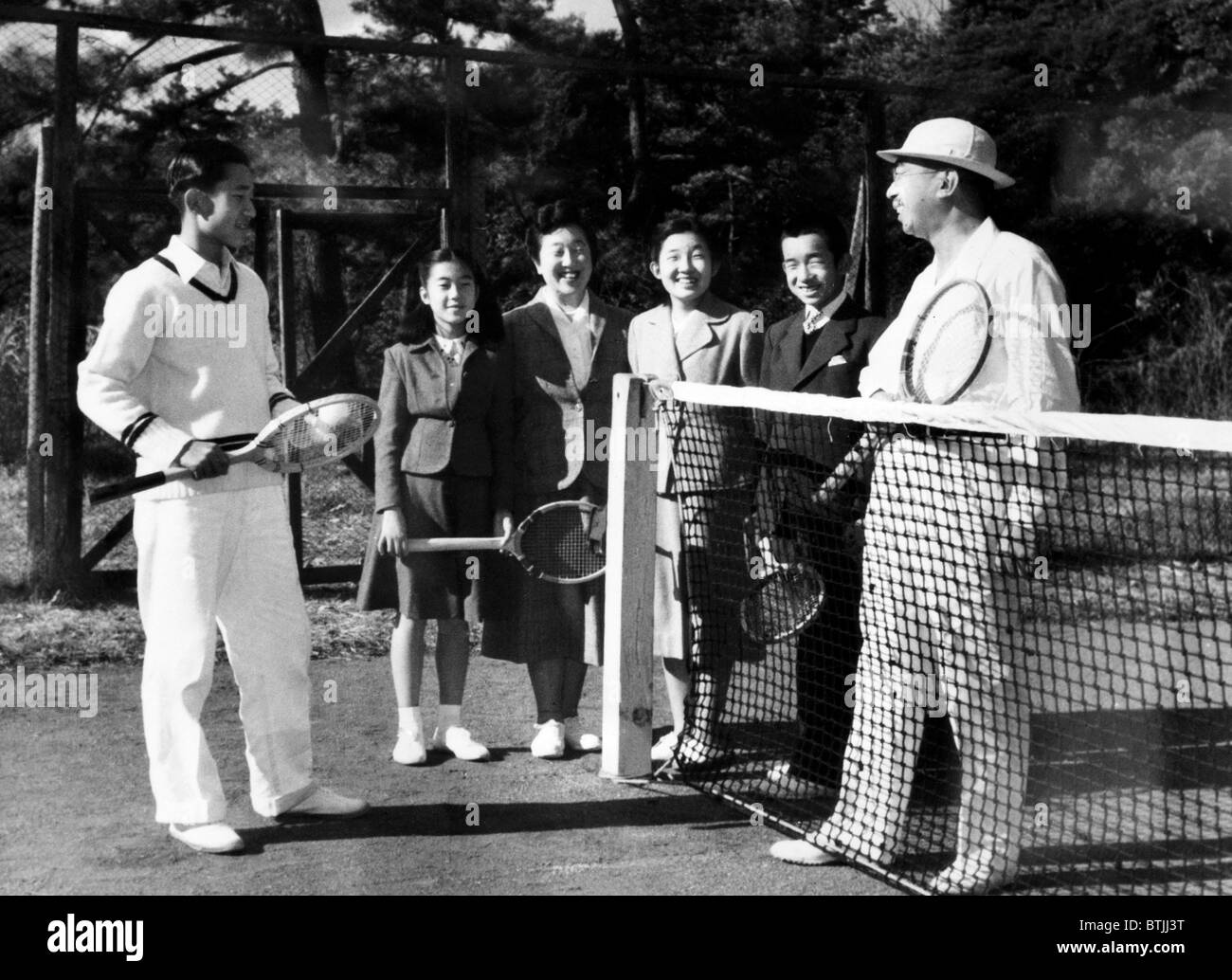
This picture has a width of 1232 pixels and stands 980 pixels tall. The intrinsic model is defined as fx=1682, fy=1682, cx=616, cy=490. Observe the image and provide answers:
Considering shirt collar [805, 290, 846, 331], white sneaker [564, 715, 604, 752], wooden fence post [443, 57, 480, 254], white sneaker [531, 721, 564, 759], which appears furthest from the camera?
wooden fence post [443, 57, 480, 254]

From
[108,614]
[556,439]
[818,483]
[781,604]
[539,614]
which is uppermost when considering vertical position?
[556,439]

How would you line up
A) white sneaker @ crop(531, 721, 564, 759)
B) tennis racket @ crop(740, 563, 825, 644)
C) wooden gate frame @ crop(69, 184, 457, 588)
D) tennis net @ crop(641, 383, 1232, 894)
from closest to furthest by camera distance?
tennis net @ crop(641, 383, 1232, 894) < tennis racket @ crop(740, 563, 825, 644) < white sneaker @ crop(531, 721, 564, 759) < wooden gate frame @ crop(69, 184, 457, 588)

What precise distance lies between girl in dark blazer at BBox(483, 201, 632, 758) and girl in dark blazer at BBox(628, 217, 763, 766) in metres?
0.19

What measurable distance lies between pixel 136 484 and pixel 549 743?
1.89 metres

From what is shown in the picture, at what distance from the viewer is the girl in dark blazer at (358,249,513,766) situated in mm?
5793

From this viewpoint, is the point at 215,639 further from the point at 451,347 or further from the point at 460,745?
the point at 451,347

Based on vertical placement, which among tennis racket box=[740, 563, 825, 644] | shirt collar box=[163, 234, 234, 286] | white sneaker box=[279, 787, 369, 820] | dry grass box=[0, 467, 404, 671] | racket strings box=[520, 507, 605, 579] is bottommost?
white sneaker box=[279, 787, 369, 820]

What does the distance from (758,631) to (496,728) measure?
1579 millimetres

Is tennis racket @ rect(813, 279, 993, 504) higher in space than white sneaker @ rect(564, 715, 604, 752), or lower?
higher

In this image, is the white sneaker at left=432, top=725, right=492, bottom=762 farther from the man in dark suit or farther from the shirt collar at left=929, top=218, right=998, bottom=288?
the shirt collar at left=929, top=218, right=998, bottom=288

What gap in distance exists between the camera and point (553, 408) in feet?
19.4

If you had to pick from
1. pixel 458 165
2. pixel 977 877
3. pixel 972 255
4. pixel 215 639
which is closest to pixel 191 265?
pixel 215 639

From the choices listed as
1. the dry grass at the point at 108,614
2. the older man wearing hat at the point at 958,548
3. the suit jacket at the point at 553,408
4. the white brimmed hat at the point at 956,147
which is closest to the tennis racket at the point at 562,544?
the suit jacket at the point at 553,408

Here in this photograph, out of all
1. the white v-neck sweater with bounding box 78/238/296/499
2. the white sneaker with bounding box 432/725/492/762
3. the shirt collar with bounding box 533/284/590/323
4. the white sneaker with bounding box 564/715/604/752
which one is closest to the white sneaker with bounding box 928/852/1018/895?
the white sneaker with bounding box 564/715/604/752
